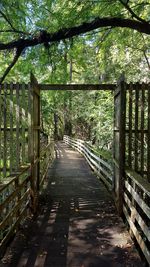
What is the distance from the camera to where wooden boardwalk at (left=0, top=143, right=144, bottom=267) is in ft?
13.7

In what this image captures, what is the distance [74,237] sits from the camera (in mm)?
5133

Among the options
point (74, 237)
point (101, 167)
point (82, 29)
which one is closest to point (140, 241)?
point (74, 237)

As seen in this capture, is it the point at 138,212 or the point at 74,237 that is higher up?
the point at 138,212

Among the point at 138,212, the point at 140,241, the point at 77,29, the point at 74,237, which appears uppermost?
the point at 77,29

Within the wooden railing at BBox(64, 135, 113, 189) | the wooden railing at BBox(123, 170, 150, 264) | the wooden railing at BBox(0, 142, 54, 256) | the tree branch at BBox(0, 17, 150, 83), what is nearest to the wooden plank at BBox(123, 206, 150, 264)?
the wooden railing at BBox(123, 170, 150, 264)

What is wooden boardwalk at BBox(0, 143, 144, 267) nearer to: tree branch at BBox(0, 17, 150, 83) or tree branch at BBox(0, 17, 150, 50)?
tree branch at BBox(0, 17, 150, 83)

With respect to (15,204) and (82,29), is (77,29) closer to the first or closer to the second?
(82,29)

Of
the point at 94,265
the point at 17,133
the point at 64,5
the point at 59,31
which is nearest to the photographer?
the point at 94,265

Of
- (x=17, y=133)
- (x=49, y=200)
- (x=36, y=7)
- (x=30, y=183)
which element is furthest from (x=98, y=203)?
(x=36, y=7)

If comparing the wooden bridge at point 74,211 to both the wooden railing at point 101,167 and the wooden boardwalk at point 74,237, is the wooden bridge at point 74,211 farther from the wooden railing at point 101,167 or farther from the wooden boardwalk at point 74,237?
the wooden railing at point 101,167

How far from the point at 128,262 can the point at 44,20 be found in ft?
17.1

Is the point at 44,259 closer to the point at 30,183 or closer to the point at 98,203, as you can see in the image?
the point at 30,183

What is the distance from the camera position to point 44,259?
4.23 m

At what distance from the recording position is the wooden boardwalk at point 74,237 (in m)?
4.18
